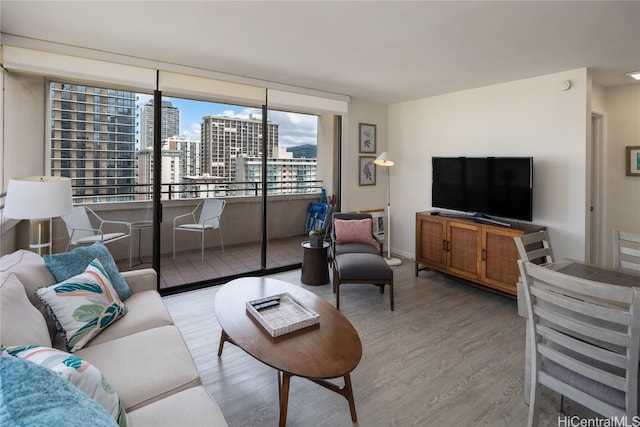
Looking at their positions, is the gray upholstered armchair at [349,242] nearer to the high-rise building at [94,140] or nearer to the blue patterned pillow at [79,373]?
the high-rise building at [94,140]

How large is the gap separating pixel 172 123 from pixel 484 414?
12.6 ft

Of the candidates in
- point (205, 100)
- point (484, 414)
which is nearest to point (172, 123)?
point (205, 100)

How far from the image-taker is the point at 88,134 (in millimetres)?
3418

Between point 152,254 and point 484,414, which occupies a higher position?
point 152,254

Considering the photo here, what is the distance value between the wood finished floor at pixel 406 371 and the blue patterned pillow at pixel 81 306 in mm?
773

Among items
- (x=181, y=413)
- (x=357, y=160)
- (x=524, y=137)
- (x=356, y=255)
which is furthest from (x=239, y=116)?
(x=181, y=413)

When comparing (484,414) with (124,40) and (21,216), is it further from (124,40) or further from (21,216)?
(124,40)

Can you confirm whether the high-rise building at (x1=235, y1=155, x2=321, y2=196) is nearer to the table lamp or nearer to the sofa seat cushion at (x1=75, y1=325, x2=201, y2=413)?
the table lamp

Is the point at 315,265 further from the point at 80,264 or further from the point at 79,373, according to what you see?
the point at 79,373

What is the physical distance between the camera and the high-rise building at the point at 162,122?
356 centimetres

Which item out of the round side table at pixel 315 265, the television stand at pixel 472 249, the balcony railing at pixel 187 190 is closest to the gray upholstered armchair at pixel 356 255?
the round side table at pixel 315 265

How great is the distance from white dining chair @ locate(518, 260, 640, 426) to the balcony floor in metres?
3.37

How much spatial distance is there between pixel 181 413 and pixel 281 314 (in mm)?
871

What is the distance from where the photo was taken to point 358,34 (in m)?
2.60
